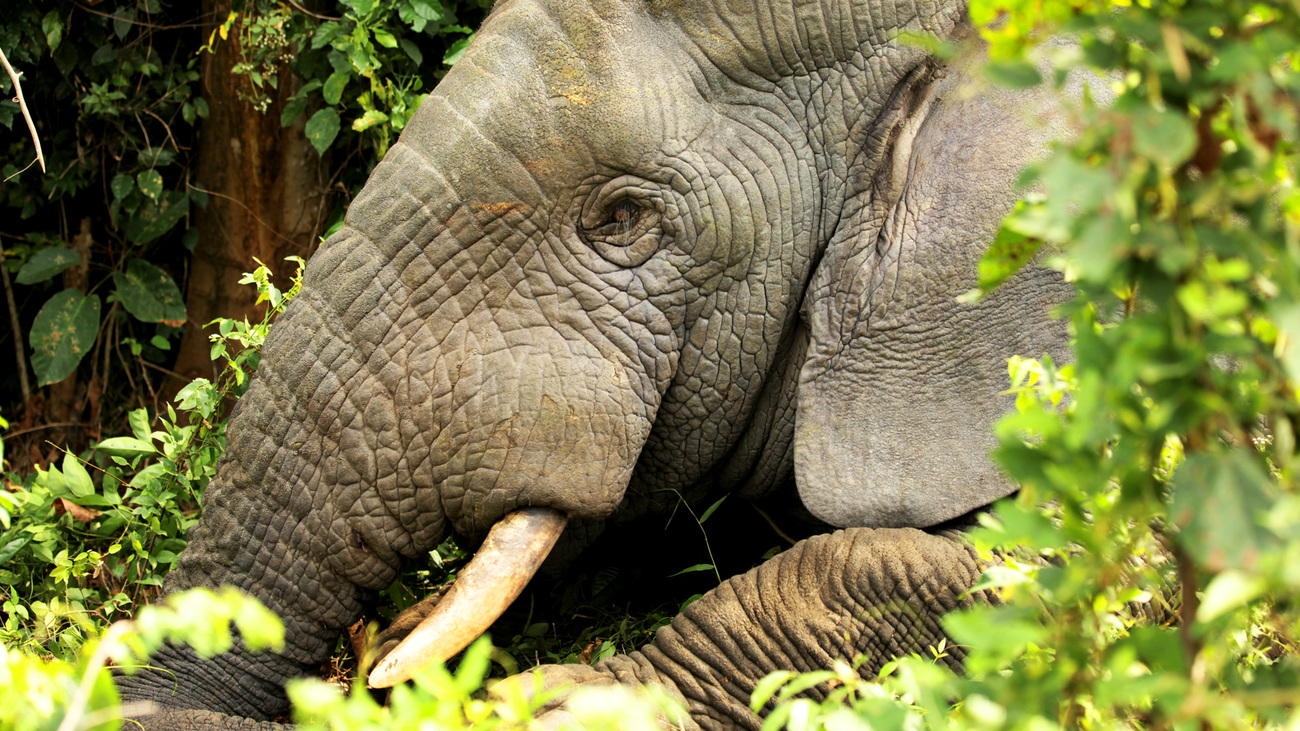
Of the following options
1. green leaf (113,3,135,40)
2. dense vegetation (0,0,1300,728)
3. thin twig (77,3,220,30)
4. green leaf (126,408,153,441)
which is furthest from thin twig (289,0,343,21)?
dense vegetation (0,0,1300,728)

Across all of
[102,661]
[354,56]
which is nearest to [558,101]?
[102,661]

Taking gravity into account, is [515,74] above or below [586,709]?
above

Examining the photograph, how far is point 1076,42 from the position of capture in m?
2.63

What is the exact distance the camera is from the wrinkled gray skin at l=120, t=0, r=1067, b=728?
2506 millimetres

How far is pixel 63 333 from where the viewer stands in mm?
4672

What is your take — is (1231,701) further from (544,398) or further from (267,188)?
(267,188)

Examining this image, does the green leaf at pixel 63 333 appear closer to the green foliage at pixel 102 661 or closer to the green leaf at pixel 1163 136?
the green foliage at pixel 102 661

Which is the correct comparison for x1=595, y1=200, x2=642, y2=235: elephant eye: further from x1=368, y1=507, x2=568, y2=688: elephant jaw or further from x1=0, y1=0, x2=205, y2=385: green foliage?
x1=0, y1=0, x2=205, y2=385: green foliage

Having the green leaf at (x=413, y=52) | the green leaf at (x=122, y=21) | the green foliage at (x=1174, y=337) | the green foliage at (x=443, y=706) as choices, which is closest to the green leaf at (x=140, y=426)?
the green leaf at (x=413, y=52)

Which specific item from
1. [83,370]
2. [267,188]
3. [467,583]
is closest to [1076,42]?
[467,583]

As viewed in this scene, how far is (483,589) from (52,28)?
3.28 m

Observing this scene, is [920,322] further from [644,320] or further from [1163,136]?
[1163,136]

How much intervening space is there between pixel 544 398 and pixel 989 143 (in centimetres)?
113

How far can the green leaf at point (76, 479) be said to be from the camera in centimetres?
341
